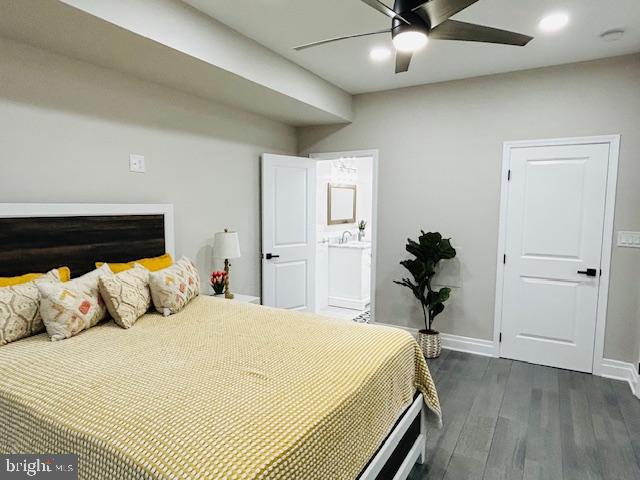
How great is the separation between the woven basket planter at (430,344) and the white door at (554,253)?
624mm

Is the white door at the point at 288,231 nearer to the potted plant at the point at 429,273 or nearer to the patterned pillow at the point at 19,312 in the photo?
the potted plant at the point at 429,273

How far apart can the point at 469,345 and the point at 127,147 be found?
3.57m

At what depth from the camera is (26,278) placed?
2.25m

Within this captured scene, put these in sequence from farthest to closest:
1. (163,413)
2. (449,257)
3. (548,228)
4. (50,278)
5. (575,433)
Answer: (449,257) < (548,228) < (575,433) < (50,278) < (163,413)

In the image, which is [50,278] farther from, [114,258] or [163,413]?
[163,413]

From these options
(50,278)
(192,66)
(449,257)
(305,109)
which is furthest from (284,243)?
(50,278)

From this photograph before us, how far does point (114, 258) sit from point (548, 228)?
360 centimetres

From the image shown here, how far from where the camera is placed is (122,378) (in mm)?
1590

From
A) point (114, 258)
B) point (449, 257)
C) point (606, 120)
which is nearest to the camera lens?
point (114, 258)

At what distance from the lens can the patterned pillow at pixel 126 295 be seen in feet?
7.54

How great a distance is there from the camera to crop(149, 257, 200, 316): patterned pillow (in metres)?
2.55

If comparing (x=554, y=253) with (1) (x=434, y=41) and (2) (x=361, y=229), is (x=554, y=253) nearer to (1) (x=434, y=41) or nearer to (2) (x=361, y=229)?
(1) (x=434, y=41)

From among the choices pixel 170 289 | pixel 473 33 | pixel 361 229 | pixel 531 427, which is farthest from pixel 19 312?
pixel 361 229

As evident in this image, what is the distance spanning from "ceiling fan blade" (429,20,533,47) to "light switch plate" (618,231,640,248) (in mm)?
2225
